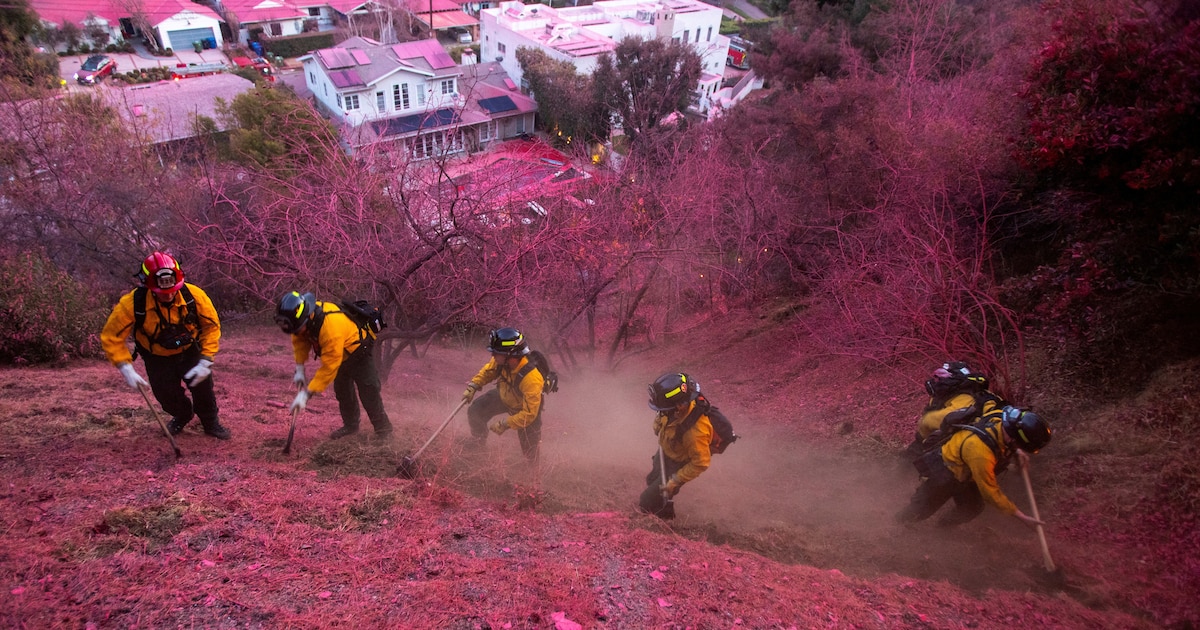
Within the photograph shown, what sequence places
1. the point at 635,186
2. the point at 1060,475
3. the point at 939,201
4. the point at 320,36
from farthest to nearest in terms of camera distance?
1. the point at 320,36
2. the point at 635,186
3. the point at 939,201
4. the point at 1060,475

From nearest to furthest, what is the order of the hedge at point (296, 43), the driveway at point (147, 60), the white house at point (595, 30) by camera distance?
1. the white house at point (595, 30)
2. the driveway at point (147, 60)
3. the hedge at point (296, 43)

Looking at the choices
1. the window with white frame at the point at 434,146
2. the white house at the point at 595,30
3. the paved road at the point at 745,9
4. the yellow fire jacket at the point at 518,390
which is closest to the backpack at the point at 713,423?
the yellow fire jacket at the point at 518,390

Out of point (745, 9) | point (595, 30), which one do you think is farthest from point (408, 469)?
point (745, 9)

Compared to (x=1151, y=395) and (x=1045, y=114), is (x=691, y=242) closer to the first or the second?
(x=1045, y=114)

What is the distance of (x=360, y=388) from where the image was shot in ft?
19.0

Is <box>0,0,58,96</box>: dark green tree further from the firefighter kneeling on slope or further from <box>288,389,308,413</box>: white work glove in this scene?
the firefighter kneeling on slope

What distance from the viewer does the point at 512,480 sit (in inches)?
229

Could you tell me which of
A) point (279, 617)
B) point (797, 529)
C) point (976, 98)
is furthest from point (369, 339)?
point (976, 98)

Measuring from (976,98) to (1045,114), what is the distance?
664 centimetres

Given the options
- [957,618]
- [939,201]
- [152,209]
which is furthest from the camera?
[152,209]

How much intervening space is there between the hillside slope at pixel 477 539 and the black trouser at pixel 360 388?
0.28 meters

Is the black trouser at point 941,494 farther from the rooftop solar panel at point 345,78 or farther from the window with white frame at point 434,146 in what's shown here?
the rooftop solar panel at point 345,78

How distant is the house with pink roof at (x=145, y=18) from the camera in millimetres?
38156

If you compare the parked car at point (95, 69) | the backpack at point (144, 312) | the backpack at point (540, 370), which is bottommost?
the parked car at point (95, 69)
